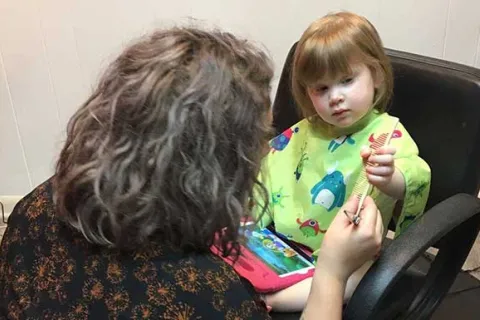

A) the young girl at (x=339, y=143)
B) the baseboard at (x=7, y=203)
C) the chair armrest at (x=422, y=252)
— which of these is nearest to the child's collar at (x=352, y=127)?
the young girl at (x=339, y=143)

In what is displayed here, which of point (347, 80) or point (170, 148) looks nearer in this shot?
point (170, 148)

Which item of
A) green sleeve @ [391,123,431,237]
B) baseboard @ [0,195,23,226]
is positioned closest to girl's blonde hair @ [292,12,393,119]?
green sleeve @ [391,123,431,237]

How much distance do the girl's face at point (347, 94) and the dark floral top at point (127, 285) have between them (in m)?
0.50

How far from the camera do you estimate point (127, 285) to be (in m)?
0.82

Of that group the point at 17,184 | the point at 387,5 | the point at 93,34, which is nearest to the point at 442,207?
the point at 387,5

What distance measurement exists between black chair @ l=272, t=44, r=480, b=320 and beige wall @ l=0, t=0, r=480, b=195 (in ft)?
1.88

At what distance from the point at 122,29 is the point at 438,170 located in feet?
3.37

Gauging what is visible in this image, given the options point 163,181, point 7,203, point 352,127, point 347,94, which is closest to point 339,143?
point 352,127

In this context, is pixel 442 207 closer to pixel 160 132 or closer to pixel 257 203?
pixel 257 203

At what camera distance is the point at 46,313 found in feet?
2.90

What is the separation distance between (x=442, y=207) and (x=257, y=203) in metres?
0.33

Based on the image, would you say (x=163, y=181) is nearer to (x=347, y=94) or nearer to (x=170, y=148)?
(x=170, y=148)

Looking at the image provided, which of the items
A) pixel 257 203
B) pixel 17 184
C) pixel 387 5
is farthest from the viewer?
pixel 17 184

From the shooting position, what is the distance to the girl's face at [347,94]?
4.12 ft
